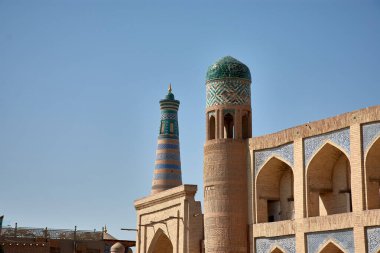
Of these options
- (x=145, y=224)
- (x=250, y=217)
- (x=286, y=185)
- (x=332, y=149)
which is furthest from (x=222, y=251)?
(x=145, y=224)

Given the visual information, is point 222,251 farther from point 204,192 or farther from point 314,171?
point 314,171

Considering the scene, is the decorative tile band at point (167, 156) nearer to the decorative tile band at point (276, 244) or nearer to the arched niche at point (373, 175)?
the decorative tile band at point (276, 244)

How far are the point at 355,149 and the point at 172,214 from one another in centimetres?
873

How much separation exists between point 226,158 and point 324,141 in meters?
3.58

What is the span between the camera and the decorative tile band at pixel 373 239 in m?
18.5

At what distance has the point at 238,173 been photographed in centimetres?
2280

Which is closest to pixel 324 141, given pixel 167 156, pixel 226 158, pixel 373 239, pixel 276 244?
pixel 373 239

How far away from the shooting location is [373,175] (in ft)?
63.2

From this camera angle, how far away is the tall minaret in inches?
884

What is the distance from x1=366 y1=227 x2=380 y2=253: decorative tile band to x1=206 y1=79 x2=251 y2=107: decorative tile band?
6.31 meters

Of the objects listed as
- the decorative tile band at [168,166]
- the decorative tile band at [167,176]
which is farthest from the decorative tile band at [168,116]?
the decorative tile band at [167,176]

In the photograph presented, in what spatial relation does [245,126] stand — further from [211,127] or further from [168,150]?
[168,150]

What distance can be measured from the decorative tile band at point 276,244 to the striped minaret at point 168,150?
15347 millimetres

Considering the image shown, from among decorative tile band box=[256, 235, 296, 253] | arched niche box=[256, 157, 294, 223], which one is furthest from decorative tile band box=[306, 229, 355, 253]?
arched niche box=[256, 157, 294, 223]
